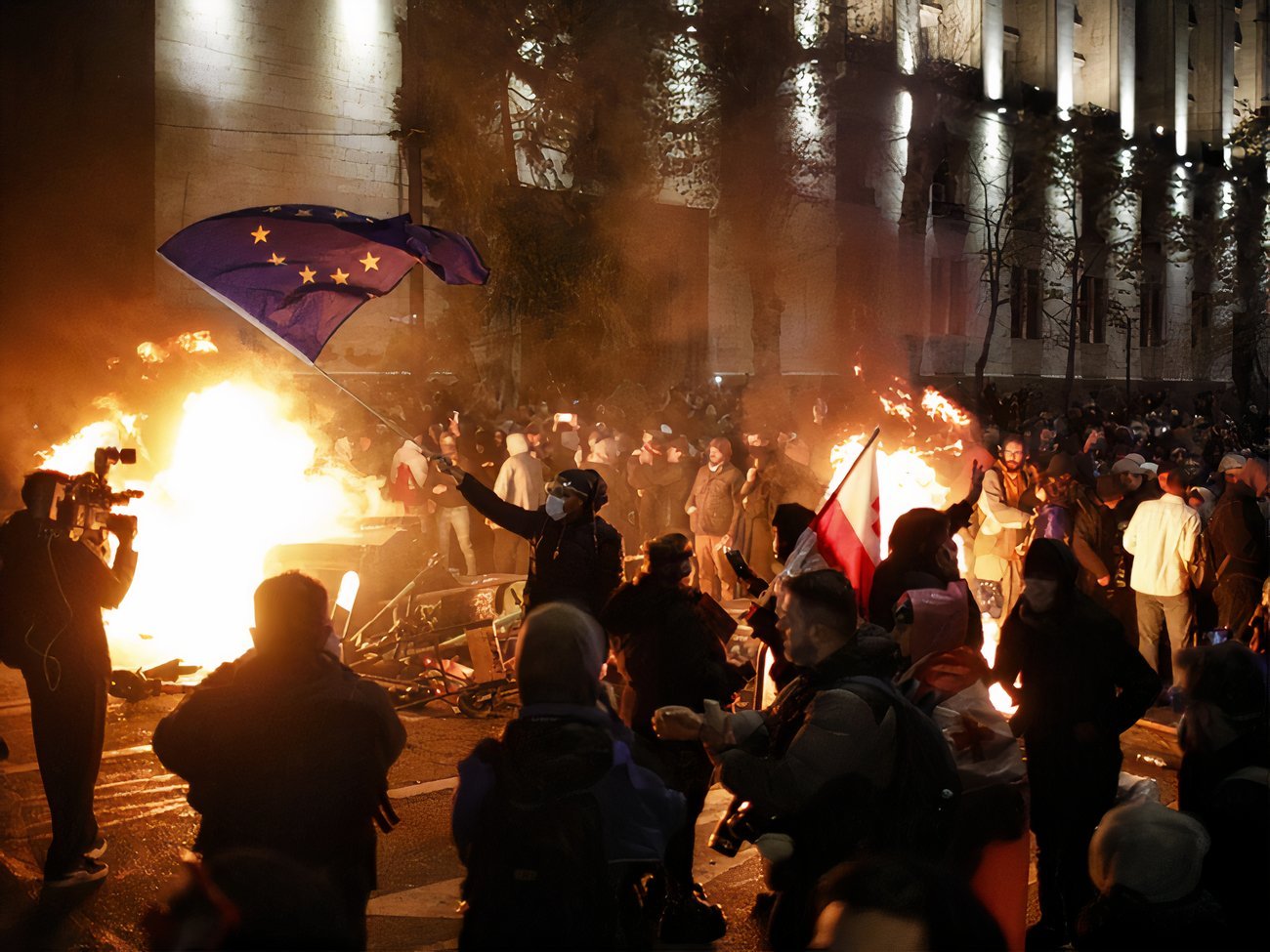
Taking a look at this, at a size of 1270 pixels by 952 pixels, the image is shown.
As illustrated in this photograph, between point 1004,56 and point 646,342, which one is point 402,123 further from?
point 1004,56

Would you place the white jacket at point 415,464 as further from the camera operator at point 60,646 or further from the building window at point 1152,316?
the building window at point 1152,316

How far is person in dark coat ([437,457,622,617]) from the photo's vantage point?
5762mm

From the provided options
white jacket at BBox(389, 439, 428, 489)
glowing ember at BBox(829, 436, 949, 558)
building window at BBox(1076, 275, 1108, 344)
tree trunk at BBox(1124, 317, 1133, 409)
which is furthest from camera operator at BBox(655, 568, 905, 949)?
building window at BBox(1076, 275, 1108, 344)

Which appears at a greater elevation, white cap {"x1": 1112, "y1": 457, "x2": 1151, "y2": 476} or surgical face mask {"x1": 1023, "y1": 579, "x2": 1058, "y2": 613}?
white cap {"x1": 1112, "y1": 457, "x2": 1151, "y2": 476}

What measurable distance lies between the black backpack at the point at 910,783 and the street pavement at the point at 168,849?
183cm

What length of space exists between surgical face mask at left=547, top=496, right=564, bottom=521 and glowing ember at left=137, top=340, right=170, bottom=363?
12.3 meters

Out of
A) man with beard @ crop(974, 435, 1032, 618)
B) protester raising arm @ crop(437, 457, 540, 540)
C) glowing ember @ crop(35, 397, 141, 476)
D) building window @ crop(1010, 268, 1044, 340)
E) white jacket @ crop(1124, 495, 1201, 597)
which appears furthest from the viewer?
building window @ crop(1010, 268, 1044, 340)

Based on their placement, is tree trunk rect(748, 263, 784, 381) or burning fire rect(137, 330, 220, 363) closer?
burning fire rect(137, 330, 220, 363)

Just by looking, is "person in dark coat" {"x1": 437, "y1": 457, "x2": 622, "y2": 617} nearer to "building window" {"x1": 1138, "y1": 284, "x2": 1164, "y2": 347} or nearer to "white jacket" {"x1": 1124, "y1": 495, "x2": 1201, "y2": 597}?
"white jacket" {"x1": 1124, "y1": 495, "x2": 1201, "y2": 597}

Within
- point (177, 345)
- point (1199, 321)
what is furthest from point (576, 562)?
point (1199, 321)

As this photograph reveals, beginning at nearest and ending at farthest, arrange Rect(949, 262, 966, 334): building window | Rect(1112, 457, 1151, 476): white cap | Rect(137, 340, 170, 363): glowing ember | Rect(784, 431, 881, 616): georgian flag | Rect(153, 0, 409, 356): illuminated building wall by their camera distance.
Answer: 1. Rect(784, 431, 881, 616): georgian flag
2. Rect(1112, 457, 1151, 476): white cap
3. Rect(137, 340, 170, 363): glowing ember
4. Rect(153, 0, 409, 356): illuminated building wall
5. Rect(949, 262, 966, 334): building window

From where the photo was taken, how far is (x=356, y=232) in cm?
742

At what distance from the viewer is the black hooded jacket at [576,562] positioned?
578 cm

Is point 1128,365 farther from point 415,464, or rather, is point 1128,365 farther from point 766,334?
point 415,464
